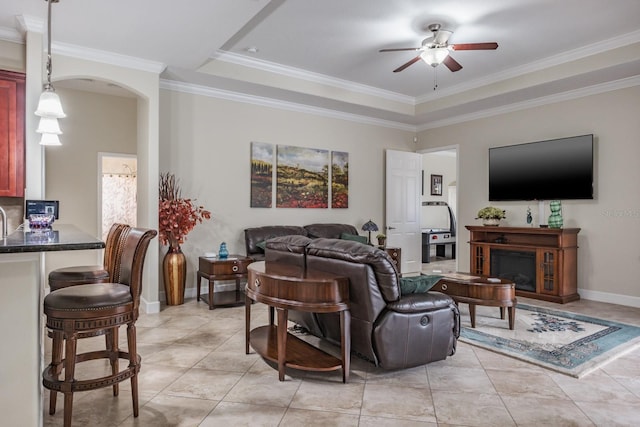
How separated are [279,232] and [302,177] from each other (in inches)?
43.7

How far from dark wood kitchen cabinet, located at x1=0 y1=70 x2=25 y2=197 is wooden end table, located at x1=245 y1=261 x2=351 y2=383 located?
2509 millimetres

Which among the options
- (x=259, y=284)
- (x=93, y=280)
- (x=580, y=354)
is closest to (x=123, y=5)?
(x=93, y=280)

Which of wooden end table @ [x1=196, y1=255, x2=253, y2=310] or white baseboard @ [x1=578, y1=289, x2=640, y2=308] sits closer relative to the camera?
wooden end table @ [x1=196, y1=255, x2=253, y2=310]

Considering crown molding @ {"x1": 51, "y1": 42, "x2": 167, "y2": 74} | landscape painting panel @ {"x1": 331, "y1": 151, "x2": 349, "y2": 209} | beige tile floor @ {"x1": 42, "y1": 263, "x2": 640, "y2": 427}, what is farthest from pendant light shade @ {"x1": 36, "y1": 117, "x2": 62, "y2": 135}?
landscape painting panel @ {"x1": 331, "y1": 151, "x2": 349, "y2": 209}

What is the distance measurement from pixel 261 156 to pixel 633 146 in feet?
16.1

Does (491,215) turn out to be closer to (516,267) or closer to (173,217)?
(516,267)

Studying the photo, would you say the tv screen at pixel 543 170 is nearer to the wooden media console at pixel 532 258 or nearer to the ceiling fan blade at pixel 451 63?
the wooden media console at pixel 532 258

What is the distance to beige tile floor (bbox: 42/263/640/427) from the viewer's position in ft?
7.59

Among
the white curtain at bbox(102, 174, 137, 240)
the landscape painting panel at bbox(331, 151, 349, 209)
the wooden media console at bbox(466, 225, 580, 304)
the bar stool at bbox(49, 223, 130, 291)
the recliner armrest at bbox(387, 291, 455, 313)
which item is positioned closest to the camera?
the recliner armrest at bbox(387, 291, 455, 313)

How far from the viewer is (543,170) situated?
19.2ft

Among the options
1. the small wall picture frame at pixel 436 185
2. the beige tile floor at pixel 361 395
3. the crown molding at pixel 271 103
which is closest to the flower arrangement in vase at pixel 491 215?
the crown molding at pixel 271 103

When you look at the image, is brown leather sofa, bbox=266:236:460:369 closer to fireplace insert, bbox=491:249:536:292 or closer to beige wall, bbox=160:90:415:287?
beige wall, bbox=160:90:415:287

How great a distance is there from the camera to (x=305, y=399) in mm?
2553

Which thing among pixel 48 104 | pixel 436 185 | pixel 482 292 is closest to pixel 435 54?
pixel 482 292
